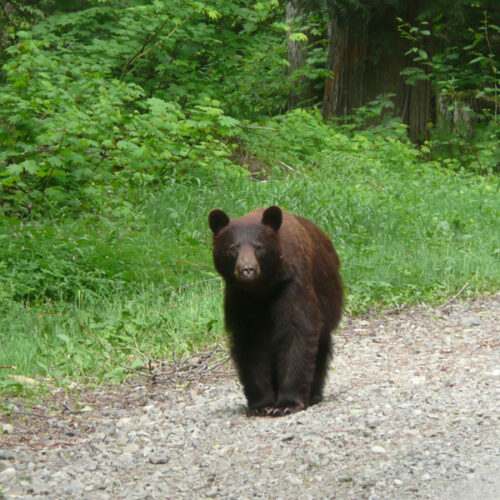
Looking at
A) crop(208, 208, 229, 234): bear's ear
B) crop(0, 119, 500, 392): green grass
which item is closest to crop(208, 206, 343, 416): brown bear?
crop(208, 208, 229, 234): bear's ear

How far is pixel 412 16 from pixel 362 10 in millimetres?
1305

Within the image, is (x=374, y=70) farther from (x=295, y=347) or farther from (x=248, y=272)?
(x=248, y=272)

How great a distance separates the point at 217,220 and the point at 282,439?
60.2 inches

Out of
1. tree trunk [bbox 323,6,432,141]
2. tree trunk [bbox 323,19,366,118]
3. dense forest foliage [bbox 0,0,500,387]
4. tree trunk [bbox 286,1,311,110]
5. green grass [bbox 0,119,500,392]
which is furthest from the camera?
tree trunk [bbox 286,1,311,110]

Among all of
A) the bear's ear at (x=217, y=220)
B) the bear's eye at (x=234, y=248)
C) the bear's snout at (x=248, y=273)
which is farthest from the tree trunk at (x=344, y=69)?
the bear's snout at (x=248, y=273)

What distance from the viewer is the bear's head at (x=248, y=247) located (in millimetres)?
5254

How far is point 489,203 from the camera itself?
12.7 metres

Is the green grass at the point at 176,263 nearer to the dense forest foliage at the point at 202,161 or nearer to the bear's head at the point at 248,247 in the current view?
the dense forest foliage at the point at 202,161

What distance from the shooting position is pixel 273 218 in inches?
216

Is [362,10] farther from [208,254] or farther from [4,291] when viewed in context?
[4,291]

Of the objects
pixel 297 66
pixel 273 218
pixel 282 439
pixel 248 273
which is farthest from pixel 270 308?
pixel 297 66

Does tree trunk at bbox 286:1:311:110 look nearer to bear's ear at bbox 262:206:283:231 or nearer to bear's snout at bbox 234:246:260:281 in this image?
bear's ear at bbox 262:206:283:231

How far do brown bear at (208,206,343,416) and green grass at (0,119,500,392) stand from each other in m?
1.40

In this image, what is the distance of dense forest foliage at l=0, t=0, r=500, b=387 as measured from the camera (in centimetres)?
866
